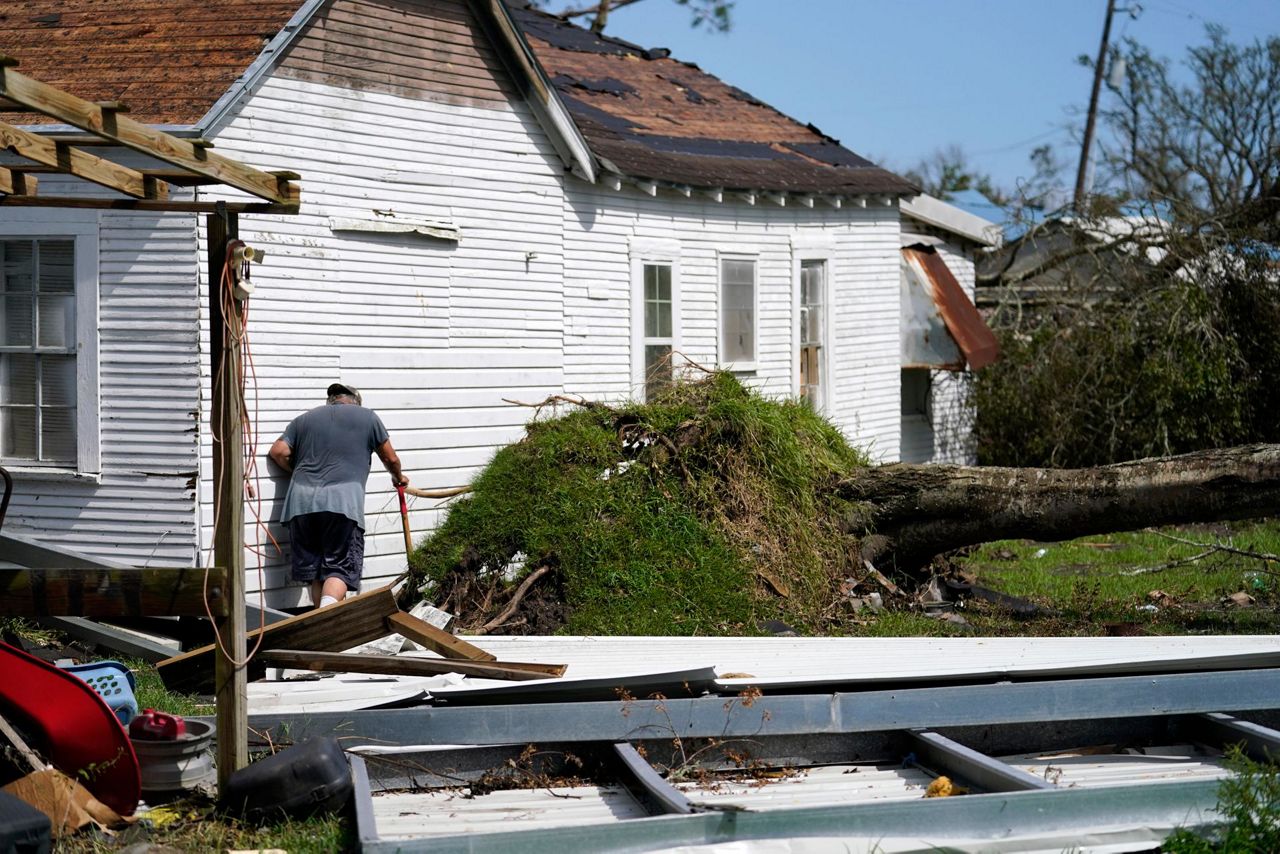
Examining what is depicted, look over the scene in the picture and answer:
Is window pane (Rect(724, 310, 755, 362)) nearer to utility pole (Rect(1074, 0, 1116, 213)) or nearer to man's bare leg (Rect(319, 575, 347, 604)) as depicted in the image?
man's bare leg (Rect(319, 575, 347, 604))

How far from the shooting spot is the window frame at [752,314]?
15.3 meters

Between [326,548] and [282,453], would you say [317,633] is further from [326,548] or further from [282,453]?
[282,453]

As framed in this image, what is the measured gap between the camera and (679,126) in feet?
52.4

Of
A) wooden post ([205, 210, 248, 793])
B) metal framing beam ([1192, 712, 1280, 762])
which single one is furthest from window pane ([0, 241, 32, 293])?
metal framing beam ([1192, 712, 1280, 762])

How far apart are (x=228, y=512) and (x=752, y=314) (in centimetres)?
1083

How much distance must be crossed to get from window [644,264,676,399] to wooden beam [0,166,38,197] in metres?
8.38

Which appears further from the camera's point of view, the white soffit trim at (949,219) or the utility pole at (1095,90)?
the utility pole at (1095,90)

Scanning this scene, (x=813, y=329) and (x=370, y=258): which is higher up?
(x=370, y=258)

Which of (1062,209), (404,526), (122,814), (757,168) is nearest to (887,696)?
(122,814)

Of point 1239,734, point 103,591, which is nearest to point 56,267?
point 103,591

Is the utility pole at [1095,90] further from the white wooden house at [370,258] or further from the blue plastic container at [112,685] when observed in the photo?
the blue plastic container at [112,685]

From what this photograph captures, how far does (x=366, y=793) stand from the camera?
5.02 metres

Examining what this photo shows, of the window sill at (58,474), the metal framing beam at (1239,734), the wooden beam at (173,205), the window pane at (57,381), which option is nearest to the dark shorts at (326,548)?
the window sill at (58,474)

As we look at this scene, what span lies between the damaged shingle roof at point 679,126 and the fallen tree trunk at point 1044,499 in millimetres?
4766
